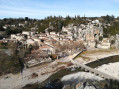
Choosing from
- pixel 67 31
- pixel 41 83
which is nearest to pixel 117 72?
pixel 41 83

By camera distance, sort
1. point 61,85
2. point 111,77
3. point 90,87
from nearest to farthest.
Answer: point 90,87 < point 61,85 < point 111,77

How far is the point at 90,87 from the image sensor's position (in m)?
19.5

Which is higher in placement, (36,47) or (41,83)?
(36,47)

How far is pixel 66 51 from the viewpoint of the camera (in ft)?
144

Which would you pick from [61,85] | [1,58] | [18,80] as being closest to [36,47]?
[1,58]

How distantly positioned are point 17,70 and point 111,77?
19743 millimetres

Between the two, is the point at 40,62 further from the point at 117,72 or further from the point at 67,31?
the point at 67,31

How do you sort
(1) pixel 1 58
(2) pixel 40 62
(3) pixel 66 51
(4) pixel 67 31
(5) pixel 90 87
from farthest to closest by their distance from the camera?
(4) pixel 67 31 < (3) pixel 66 51 < (2) pixel 40 62 < (1) pixel 1 58 < (5) pixel 90 87

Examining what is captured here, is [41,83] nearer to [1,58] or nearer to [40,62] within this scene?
[40,62]

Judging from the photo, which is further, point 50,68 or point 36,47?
point 36,47

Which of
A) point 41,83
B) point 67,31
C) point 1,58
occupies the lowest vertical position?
point 41,83

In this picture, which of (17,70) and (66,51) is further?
(66,51)

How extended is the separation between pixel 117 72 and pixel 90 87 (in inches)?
461

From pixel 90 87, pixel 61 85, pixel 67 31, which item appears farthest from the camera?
pixel 67 31
